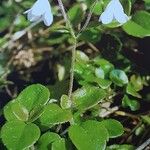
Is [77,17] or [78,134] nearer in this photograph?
[78,134]

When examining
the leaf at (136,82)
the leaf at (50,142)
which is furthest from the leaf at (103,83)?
the leaf at (50,142)

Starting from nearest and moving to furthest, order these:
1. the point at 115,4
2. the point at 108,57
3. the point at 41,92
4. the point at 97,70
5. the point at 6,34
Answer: the point at 115,4 < the point at 41,92 < the point at 97,70 < the point at 108,57 < the point at 6,34

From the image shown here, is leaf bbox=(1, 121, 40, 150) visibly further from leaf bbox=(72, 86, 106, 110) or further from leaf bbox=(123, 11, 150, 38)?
leaf bbox=(123, 11, 150, 38)

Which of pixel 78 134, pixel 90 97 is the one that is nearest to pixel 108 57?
pixel 90 97

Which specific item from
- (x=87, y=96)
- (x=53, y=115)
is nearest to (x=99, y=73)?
(x=87, y=96)

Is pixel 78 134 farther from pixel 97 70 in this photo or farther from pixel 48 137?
pixel 97 70

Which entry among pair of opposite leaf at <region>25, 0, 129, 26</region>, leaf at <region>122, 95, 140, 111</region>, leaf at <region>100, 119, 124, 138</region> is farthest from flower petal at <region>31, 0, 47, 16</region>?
leaf at <region>122, 95, 140, 111</region>

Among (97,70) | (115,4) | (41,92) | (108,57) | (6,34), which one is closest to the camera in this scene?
(115,4)
